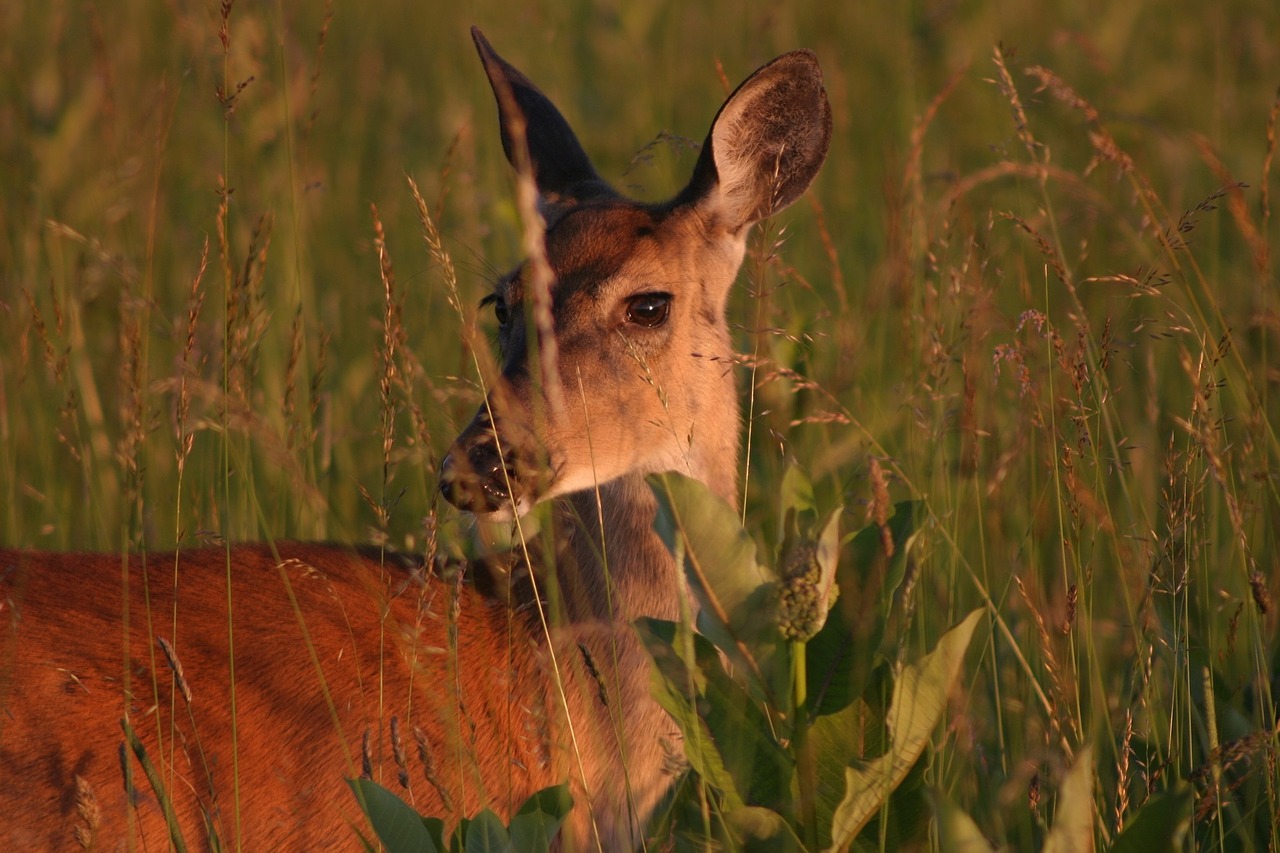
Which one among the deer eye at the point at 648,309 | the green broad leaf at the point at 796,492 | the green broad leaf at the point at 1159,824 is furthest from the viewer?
the deer eye at the point at 648,309

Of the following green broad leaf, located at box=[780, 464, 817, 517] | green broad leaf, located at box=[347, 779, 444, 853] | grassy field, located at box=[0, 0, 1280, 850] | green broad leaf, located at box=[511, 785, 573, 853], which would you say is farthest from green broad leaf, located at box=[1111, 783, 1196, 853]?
green broad leaf, located at box=[347, 779, 444, 853]

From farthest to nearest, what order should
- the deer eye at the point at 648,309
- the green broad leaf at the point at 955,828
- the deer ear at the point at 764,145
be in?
the deer ear at the point at 764,145 < the deer eye at the point at 648,309 < the green broad leaf at the point at 955,828

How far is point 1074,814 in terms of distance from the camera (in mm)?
1944

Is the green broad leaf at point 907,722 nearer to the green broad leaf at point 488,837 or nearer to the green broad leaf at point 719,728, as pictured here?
the green broad leaf at point 719,728

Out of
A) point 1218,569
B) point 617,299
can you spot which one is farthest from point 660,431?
point 1218,569

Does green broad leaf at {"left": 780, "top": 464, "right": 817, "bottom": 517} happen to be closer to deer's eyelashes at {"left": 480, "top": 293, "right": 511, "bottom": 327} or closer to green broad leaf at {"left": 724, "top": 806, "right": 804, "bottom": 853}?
green broad leaf at {"left": 724, "top": 806, "right": 804, "bottom": 853}

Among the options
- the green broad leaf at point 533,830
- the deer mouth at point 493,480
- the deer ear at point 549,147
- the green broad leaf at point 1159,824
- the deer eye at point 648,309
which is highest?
the deer ear at point 549,147

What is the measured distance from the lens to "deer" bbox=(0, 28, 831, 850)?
2.81 m

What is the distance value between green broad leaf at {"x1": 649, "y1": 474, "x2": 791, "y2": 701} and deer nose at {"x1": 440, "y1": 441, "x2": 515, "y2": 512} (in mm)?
856

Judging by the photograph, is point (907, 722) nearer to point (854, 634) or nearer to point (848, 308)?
point (854, 634)

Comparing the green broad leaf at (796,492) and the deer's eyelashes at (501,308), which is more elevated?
the deer's eyelashes at (501,308)

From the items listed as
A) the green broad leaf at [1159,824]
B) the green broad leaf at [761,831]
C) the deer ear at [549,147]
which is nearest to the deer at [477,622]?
the green broad leaf at [761,831]

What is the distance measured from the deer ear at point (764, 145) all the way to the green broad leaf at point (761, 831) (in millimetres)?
1962

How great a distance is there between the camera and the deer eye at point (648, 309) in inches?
142
